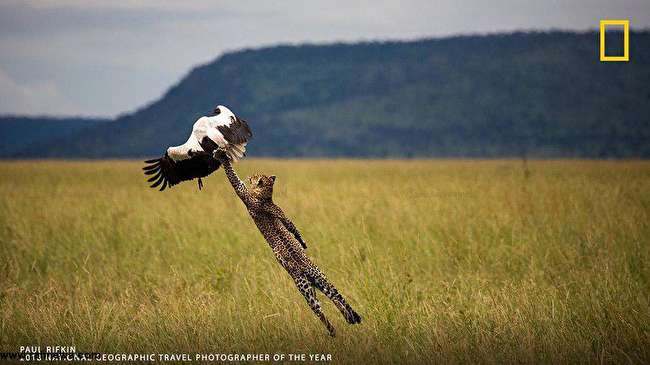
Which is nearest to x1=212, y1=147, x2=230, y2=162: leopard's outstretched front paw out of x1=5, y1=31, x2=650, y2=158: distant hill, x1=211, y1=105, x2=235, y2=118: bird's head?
x1=211, y1=105, x2=235, y2=118: bird's head

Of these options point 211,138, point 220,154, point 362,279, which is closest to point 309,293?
point 220,154

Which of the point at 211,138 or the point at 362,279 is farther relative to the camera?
the point at 362,279

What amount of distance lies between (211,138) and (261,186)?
0.41 m

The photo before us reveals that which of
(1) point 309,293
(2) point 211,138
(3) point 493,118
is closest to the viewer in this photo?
(2) point 211,138

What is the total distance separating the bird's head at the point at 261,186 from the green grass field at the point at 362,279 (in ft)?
5.25

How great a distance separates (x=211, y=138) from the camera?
454cm

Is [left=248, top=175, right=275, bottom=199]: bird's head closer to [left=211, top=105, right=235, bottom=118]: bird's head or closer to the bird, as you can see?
the bird

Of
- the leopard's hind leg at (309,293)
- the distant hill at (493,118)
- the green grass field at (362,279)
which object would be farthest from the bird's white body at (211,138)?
the distant hill at (493,118)

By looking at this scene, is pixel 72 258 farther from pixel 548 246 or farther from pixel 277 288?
pixel 548 246

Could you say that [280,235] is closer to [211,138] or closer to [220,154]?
[220,154]

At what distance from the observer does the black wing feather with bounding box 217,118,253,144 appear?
4.56 meters

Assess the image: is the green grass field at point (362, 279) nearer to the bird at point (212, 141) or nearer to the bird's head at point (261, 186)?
the bird's head at point (261, 186)

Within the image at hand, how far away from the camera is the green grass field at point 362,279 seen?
20.3 feet

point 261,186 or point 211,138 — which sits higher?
point 211,138
